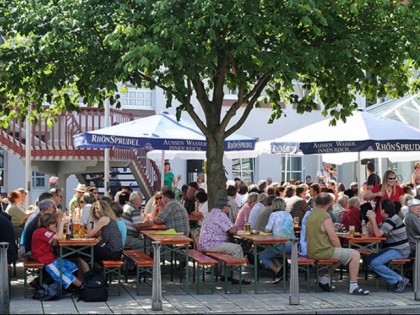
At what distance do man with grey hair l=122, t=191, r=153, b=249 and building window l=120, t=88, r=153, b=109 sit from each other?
1619cm

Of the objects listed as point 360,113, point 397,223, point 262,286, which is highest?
point 360,113

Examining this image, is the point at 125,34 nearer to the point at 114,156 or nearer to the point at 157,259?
the point at 157,259

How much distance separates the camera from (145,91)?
33562 mm

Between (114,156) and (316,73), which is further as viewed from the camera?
(114,156)

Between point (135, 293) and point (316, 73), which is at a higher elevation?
point (316, 73)

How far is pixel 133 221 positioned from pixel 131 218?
2.7 inches

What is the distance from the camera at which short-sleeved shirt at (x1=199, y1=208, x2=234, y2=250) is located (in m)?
15.7

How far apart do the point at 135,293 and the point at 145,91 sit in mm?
19329

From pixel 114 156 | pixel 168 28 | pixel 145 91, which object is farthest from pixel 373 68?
pixel 145 91

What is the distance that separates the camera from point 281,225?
15961 millimetres

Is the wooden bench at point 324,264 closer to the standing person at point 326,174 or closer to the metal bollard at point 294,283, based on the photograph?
the metal bollard at point 294,283

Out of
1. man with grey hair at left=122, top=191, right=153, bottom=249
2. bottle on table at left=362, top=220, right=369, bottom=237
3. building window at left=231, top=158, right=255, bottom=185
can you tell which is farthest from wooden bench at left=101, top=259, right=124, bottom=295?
building window at left=231, top=158, right=255, bottom=185

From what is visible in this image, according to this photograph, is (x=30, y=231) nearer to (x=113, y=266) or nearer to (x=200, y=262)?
(x=113, y=266)

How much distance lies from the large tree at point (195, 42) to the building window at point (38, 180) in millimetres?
15235
